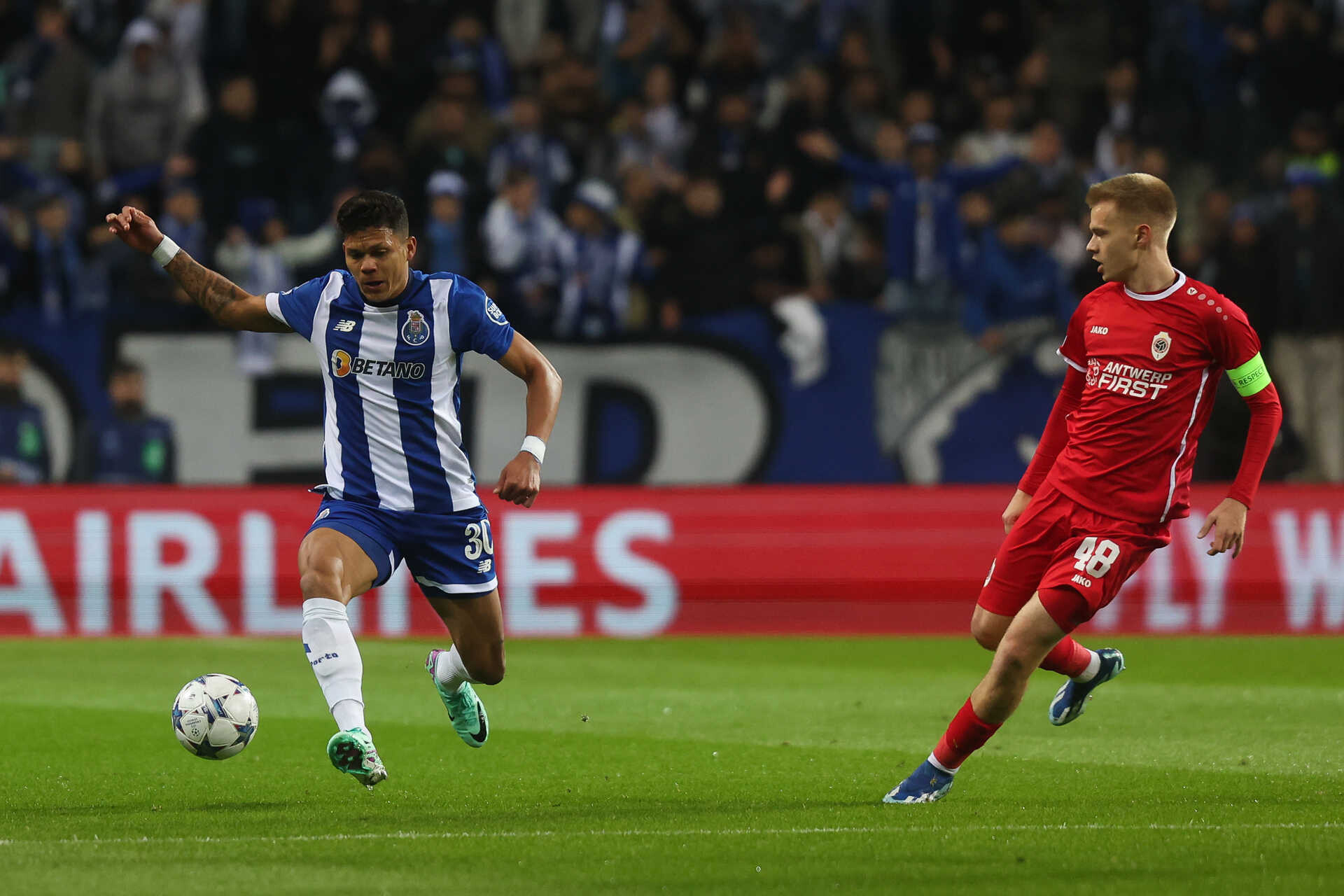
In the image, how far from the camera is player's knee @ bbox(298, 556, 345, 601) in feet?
22.4

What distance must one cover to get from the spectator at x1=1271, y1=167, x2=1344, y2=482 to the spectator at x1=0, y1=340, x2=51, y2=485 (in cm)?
1078

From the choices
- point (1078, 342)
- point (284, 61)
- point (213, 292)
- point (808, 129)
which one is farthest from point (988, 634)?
point (284, 61)

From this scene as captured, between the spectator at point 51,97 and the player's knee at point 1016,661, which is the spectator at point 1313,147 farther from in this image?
the player's knee at point 1016,661

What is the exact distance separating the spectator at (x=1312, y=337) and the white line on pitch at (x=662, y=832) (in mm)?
10763

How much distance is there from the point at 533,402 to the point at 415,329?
559 millimetres

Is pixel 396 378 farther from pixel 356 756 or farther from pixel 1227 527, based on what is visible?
pixel 1227 527

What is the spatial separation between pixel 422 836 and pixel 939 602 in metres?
8.88

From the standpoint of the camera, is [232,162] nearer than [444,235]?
No

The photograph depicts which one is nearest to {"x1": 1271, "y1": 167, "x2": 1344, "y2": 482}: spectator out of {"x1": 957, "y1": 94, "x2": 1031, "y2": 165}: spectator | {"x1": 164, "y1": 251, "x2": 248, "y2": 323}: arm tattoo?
{"x1": 957, "y1": 94, "x2": 1031, "y2": 165}: spectator

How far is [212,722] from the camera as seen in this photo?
7.07m

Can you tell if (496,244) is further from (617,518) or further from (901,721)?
(901,721)

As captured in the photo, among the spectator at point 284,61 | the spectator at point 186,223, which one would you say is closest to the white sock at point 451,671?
the spectator at point 186,223

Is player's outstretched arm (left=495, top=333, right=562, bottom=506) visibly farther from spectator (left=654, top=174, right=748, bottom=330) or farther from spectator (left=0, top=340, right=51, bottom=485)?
spectator (left=0, top=340, right=51, bottom=485)

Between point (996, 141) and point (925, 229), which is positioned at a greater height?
point (996, 141)
